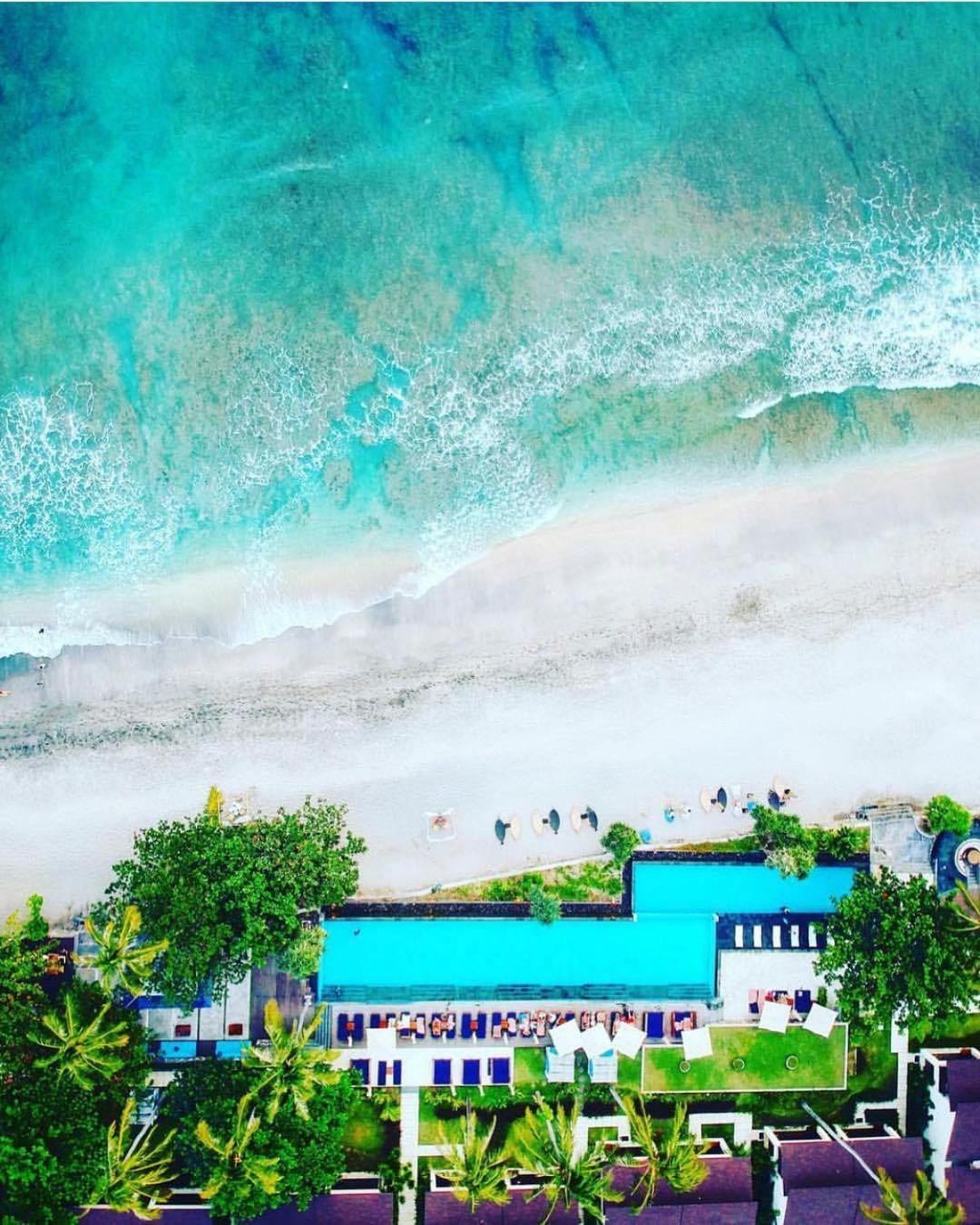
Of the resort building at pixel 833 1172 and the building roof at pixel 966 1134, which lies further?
the building roof at pixel 966 1134

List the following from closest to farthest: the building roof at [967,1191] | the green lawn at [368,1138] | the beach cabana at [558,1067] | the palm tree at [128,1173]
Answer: the palm tree at [128,1173]
the building roof at [967,1191]
the beach cabana at [558,1067]
the green lawn at [368,1138]

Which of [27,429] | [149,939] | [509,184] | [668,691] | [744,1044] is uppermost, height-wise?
[509,184]

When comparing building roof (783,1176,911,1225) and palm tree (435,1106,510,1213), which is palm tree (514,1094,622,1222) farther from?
building roof (783,1176,911,1225)

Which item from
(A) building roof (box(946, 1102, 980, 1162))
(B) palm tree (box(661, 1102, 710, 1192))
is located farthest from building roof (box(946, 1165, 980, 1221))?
(B) palm tree (box(661, 1102, 710, 1192))

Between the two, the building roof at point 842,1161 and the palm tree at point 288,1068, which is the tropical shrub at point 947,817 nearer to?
the building roof at point 842,1161

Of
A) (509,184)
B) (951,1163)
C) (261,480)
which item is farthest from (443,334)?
(951,1163)

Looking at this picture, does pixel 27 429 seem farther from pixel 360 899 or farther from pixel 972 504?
pixel 972 504

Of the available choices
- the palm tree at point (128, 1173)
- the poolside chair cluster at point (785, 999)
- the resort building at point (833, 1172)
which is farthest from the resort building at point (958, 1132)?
the palm tree at point (128, 1173)
